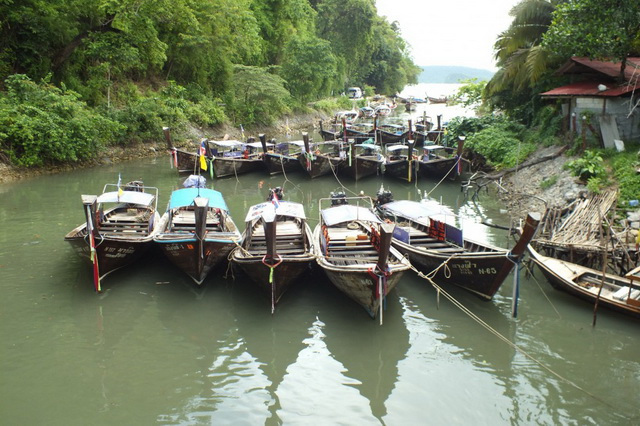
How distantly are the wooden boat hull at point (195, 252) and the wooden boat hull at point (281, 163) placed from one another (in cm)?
1348

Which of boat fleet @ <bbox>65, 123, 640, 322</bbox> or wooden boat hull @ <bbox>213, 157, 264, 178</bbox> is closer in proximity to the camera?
boat fleet @ <bbox>65, 123, 640, 322</bbox>

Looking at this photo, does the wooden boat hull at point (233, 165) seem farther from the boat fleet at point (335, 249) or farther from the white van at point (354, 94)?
the white van at point (354, 94)

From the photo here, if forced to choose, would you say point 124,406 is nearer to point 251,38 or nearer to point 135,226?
point 135,226

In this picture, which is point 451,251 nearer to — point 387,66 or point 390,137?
point 390,137

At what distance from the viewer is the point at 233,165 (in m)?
23.8

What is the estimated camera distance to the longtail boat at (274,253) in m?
9.31

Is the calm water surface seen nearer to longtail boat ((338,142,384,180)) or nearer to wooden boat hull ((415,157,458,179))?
wooden boat hull ((415,157,458,179))

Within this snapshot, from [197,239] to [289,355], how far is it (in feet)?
11.2

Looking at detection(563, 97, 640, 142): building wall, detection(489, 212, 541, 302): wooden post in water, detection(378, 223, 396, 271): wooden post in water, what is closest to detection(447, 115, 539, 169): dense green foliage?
detection(563, 97, 640, 142): building wall

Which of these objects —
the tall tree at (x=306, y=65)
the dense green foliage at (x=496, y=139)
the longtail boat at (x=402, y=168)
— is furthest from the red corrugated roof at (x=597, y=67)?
the tall tree at (x=306, y=65)

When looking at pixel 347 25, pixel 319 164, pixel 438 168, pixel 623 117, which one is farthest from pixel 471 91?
pixel 347 25

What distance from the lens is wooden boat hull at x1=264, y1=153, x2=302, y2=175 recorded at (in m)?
24.0

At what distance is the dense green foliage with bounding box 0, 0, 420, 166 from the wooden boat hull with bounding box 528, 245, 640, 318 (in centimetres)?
1975

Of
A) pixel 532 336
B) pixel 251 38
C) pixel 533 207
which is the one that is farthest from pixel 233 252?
pixel 251 38
